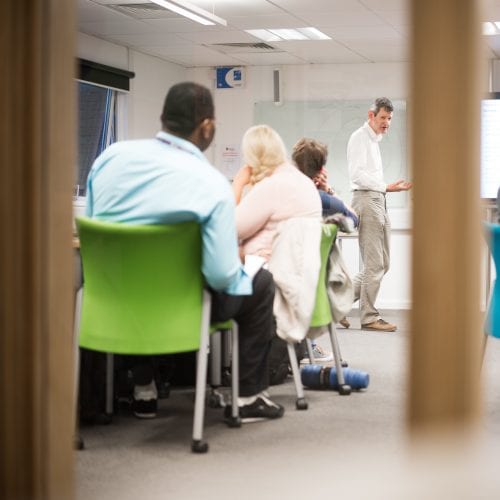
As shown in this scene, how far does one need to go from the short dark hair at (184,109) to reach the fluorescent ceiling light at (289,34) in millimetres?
3649

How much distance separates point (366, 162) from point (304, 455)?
2.61m

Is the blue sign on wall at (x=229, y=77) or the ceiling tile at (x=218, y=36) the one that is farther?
the blue sign on wall at (x=229, y=77)

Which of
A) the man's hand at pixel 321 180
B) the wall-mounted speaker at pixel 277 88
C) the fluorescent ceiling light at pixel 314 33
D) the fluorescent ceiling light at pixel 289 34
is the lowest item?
the man's hand at pixel 321 180

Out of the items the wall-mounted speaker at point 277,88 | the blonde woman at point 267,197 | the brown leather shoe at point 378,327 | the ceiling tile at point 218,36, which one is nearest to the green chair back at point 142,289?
the blonde woman at point 267,197

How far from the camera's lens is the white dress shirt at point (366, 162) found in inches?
181

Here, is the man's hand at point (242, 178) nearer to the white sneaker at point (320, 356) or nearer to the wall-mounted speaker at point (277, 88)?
the white sneaker at point (320, 356)

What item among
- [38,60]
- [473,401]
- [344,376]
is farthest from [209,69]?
[473,401]

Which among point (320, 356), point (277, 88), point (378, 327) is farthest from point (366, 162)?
point (277, 88)

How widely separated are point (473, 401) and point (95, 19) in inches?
209

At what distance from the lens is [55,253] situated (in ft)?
4.32

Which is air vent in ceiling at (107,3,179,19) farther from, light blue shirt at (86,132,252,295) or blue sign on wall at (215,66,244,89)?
light blue shirt at (86,132,252,295)

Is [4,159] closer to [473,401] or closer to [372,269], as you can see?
[473,401]

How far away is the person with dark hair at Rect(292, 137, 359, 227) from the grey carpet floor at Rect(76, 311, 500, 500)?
0.68 m

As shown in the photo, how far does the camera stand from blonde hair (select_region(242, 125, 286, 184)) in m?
3.10
